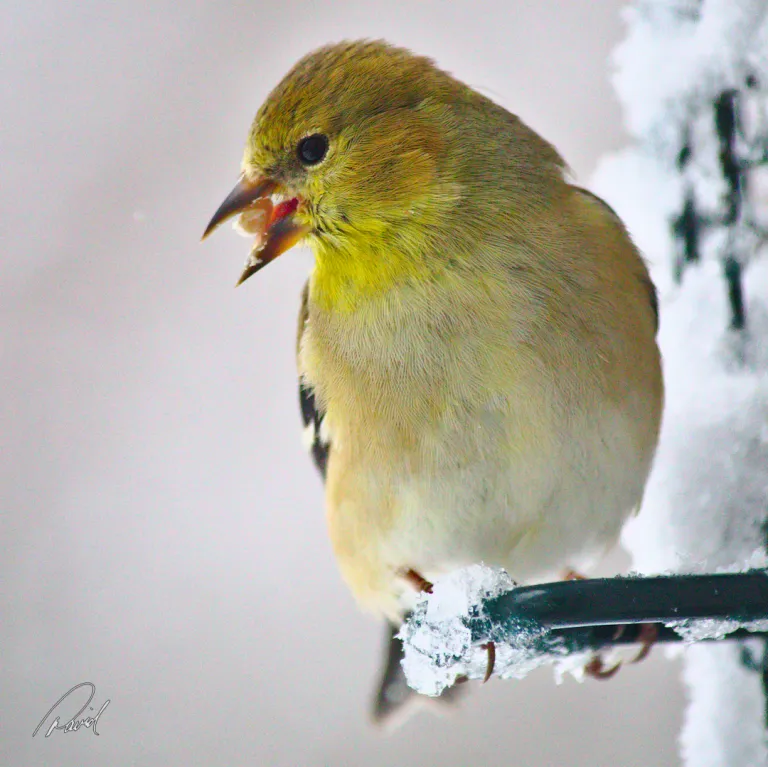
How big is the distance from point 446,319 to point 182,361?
2.51 m

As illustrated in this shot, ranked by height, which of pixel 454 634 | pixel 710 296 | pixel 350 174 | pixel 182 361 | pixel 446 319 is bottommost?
pixel 454 634

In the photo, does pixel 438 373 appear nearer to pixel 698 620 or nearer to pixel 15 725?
pixel 698 620

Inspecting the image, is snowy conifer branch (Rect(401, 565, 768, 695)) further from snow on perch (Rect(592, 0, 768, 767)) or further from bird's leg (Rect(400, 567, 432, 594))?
bird's leg (Rect(400, 567, 432, 594))

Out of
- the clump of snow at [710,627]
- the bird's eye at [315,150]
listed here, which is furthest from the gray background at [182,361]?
the clump of snow at [710,627]

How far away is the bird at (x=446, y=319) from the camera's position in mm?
1686

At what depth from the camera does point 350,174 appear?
1774 millimetres

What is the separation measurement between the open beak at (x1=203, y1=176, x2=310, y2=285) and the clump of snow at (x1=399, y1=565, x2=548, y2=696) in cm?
70

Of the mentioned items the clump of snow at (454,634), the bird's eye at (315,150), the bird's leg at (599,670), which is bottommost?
the clump of snow at (454,634)

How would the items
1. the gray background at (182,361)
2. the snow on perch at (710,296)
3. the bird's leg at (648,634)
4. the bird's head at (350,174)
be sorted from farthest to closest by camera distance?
the gray background at (182,361) → the bird's head at (350,174) → the bird's leg at (648,634) → the snow on perch at (710,296)

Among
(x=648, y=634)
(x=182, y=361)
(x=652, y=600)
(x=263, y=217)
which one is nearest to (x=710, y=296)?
(x=648, y=634)

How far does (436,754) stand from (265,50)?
107 inches

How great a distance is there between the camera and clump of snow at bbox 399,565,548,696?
4.29ft
